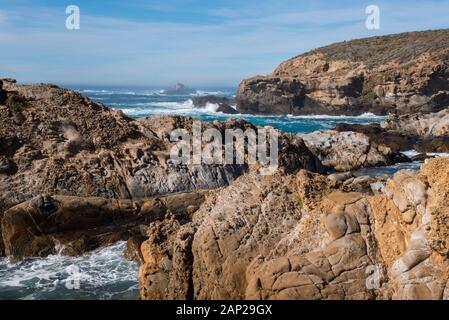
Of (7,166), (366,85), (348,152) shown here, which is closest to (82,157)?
(7,166)

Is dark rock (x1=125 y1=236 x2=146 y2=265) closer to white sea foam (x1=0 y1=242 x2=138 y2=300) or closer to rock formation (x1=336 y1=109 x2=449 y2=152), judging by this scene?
white sea foam (x1=0 y1=242 x2=138 y2=300)

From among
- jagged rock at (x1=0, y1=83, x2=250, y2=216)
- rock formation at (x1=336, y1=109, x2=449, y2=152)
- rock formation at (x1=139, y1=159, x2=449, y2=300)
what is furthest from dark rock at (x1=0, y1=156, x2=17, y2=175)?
rock formation at (x1=336, y1=109, x2=449, y2=152)

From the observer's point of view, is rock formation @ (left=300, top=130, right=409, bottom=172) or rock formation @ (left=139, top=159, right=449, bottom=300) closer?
rock formation @ (left=139, top=159, right=449, bottom=300)

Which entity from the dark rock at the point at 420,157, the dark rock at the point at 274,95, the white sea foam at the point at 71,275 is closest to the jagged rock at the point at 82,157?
the white sea foam at the point at 71,275

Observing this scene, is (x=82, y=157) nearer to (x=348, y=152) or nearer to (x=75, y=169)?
(x=75, y=169)

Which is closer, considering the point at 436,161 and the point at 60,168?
the point at 436,161

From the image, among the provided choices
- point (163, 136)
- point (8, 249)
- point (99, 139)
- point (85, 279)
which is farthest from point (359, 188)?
point (8, 249)

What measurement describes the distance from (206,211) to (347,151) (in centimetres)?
2179

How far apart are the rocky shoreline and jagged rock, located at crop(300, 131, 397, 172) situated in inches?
5.7

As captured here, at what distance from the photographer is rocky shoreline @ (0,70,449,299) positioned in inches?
340

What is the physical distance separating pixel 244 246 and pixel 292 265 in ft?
3.69

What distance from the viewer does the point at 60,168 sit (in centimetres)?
1809

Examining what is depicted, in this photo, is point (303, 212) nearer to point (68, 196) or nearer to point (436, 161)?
point (436, 161)

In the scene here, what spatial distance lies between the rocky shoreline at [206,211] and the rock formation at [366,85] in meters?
40.4
